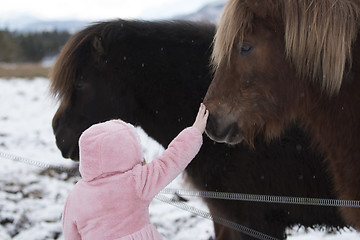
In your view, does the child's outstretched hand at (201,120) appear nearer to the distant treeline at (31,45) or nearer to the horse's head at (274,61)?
the horse's head at (274,61)

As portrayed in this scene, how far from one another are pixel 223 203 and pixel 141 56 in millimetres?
1285

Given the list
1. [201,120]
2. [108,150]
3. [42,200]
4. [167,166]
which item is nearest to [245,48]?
[201,120]

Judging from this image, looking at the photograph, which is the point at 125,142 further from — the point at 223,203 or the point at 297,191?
the point at 297,191

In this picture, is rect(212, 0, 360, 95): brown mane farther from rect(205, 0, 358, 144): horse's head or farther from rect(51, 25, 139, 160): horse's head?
rect(51, 25, 139, 160): horse's head

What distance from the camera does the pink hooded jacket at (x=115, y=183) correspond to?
1.49 meters

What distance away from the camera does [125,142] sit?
1.50m

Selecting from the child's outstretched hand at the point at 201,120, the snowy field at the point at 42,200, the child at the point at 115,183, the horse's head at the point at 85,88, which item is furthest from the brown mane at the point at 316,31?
the snowy field at the point at 42,200

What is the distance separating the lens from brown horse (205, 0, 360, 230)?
1640 mm

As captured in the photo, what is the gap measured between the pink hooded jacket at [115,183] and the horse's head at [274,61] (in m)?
0.37

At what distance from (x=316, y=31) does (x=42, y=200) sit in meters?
4.03

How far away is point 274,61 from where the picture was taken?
1729 millimetres

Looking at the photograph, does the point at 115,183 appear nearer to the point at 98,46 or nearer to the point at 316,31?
the point at 316,31

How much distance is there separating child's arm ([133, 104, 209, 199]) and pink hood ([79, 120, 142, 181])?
80 mm

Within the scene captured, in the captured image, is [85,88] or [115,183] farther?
[85,88]
